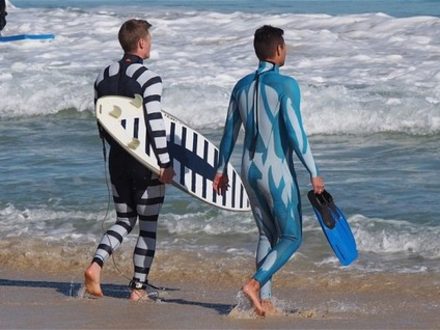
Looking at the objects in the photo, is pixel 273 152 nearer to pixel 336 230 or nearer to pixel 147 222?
pixel 336 230

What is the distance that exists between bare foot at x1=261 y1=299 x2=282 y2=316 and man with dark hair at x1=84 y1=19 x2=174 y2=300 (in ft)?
2.64

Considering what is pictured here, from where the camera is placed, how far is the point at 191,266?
24.7ft

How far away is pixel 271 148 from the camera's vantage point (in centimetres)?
588

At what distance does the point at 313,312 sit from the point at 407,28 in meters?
15.7

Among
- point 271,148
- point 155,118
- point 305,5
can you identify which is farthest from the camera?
point 305,5

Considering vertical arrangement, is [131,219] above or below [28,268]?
above

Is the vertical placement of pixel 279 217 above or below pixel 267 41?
below

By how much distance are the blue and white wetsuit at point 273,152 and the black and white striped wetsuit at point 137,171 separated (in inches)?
20.2

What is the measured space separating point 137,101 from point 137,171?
0.37 m

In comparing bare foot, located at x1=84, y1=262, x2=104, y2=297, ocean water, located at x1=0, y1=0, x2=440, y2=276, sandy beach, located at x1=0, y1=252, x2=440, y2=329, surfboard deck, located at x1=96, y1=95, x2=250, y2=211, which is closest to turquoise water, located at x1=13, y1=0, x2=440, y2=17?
ocean water, located at x1=0, y1=0, x2=440, y2=276

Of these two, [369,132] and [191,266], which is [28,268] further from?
[369,132]

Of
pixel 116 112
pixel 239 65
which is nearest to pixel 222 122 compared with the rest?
pixel 239 65

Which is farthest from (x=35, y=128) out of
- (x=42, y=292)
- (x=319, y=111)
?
(x=42, y=292)

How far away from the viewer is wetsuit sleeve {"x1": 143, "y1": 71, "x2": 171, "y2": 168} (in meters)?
6.27
